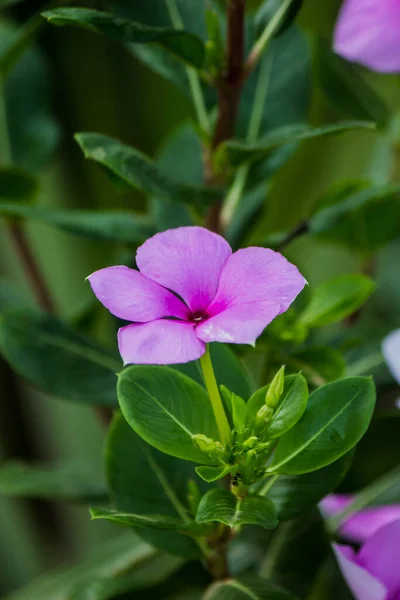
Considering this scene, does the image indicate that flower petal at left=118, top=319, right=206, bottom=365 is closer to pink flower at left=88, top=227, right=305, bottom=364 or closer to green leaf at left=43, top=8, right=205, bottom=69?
pink flower at left=88, top=227, right=305, bottom=364

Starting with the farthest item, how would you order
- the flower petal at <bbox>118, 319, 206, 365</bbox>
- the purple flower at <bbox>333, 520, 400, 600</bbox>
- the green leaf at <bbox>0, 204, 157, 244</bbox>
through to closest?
the green leaf at <bbox>0, 204, 157, 244</bbox> → the purple flower at <bbox>333, 520, 400, 600</bbox> → the flower petal at <bbox>118, 319, 206, 365</bbox>

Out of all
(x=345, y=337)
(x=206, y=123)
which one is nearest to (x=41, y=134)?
(x=206, y=123)

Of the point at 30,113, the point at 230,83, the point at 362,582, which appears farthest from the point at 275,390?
the point at 30,113

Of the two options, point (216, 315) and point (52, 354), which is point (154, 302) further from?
point (52, 354)

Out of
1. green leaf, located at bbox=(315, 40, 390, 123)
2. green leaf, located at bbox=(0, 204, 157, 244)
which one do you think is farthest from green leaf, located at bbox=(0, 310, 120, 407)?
green leaf, located at bbox=(315, 40, 390, 123)

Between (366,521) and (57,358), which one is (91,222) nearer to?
(57,358)

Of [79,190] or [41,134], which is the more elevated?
[41,134]
